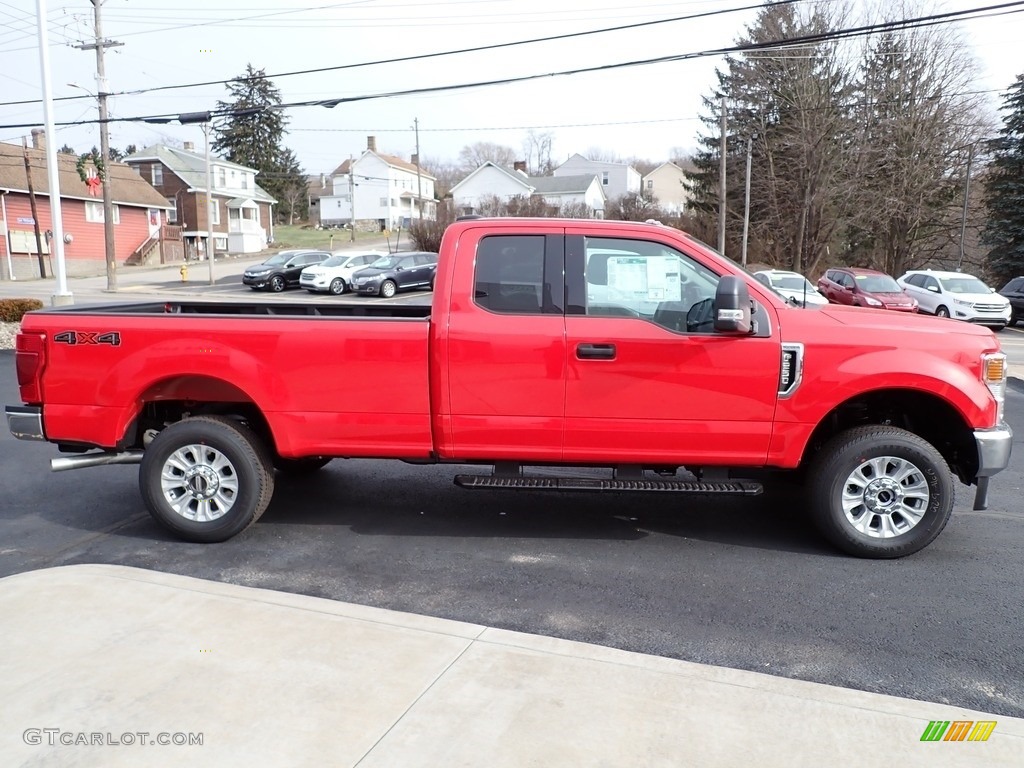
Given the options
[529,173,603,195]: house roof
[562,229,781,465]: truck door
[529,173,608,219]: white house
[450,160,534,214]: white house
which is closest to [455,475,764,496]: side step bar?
[562,229,781,465]: truck door

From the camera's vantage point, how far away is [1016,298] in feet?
83.7

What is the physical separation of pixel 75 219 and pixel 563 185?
42.7m

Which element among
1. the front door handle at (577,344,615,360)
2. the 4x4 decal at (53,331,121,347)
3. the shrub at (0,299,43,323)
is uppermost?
the 4x4 decal at (53,331,121,347)

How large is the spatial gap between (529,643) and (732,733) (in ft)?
3.48

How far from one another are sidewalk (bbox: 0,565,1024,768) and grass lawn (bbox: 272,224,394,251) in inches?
2447

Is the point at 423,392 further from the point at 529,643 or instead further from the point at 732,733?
the point at 732,733

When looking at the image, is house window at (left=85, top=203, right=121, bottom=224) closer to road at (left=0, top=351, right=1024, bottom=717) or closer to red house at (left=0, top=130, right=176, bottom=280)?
red house at (left=0, top=130, right=176, bottom=280)

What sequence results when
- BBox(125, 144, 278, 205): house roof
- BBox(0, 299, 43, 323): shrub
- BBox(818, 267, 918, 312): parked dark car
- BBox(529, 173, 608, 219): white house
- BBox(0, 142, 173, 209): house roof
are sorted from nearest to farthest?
BBox(0, 299, 43, 323): shrub
BBox(818, 267, 918, 312): parked dark car
BBox(0, 142, 173, 209): house roof
BBox(125, 144, 278, 205): house roof
BBox(529, 173, 608, 219): white house

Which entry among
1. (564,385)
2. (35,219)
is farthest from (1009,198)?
(35,219)

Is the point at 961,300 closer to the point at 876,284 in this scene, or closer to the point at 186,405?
the point at 876,284

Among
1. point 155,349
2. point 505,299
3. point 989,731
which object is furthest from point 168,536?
point 989,731

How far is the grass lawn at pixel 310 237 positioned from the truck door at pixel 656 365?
6112cm

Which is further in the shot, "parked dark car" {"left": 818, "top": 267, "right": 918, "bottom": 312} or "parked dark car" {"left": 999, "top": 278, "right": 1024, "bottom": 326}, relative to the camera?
"parked dark car" {"left": 999, "top": 278, "right": 1024, "bottom": 326}

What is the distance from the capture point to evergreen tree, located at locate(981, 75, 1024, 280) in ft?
122
